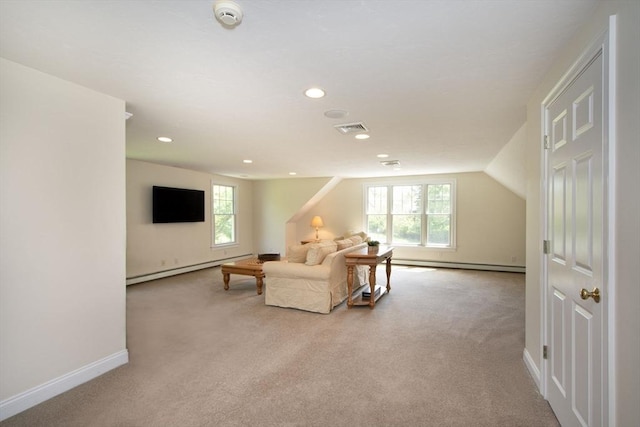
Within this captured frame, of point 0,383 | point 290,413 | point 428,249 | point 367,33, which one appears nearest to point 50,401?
point 0,383

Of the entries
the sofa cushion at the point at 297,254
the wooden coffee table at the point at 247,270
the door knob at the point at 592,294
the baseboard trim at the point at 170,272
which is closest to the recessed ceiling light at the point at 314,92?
the door knob at the point at 592,294

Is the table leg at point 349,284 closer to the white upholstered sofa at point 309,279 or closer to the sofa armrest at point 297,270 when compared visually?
the white upholstered sofa at point 309,279

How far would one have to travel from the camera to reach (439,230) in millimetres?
7383

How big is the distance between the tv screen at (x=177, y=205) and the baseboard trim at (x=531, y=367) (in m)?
5.97

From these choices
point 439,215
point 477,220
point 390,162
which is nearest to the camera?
point 390,162

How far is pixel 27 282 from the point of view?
207 cm

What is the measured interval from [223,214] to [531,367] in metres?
6.89

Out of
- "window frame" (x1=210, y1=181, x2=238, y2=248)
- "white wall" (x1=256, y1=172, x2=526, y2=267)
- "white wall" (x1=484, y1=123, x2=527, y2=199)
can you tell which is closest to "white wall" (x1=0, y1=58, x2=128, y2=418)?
"white wall" (x1=484, y1=123, x2=527, y2=199)

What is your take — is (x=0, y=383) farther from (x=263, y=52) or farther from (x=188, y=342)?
(x=263, y=52)

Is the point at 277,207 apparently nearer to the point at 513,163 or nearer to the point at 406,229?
the point at 406,229

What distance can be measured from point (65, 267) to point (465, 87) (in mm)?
3263

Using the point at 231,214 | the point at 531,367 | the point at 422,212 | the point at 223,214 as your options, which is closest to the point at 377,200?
the point at 422,212

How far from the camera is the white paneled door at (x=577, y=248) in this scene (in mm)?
1414

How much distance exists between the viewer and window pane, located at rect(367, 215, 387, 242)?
7906 millimetres
